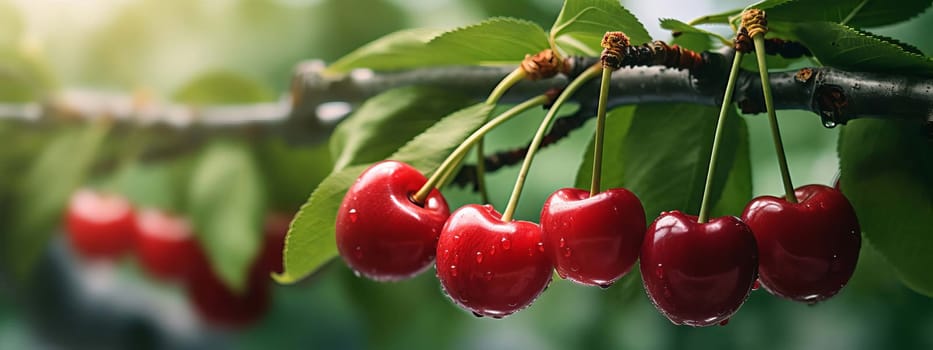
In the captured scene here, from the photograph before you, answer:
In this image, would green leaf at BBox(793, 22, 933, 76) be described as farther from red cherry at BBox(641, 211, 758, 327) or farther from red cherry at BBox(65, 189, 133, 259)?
red cherry at BBox(65, 189, 133, 259)

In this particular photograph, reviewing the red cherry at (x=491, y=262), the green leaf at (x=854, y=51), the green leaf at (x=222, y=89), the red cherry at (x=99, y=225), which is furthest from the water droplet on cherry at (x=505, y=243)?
the red cherry at (x=99, y=225)

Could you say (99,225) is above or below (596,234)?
below

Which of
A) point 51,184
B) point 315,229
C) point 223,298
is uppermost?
point 315,229

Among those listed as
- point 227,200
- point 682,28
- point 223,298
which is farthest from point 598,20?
point 223,298

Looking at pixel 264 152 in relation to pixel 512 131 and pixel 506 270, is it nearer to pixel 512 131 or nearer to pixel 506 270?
pixel 512 131

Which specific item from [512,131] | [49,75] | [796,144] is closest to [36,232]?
[49,75]

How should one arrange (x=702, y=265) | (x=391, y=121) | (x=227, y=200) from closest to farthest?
(x=702, y=265) → (x=391, y=121) → (x=227, y=200)

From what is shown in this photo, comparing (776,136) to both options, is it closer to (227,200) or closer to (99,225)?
(227,200)

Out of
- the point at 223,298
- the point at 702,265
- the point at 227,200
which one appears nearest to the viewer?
the point at 702,265
